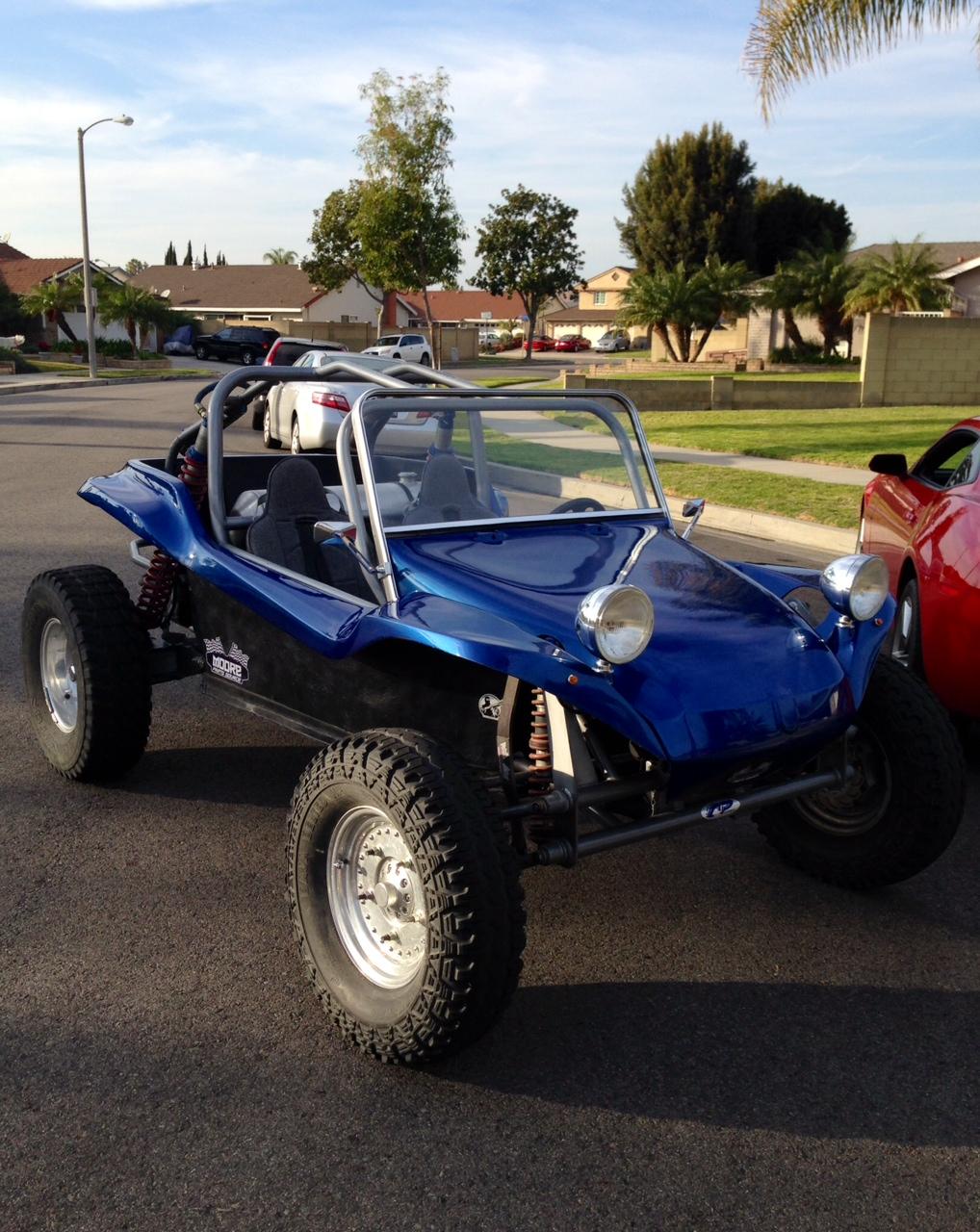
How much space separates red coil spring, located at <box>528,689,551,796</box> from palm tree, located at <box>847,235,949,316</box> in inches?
1606

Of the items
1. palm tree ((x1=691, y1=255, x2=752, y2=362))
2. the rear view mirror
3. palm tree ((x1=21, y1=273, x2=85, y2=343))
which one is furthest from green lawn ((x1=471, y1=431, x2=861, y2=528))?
palm tree ((x1=21, y1=273, x2=85, y2=343))

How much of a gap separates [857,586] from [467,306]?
4608 inches

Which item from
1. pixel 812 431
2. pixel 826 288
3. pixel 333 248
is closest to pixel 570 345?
pixel 333 248

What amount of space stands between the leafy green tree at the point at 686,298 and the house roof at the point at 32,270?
35.2 metres

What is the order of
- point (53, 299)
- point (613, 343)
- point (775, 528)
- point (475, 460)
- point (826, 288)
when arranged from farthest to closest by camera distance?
point (613, 343) → point (53, 299) → point (826, 288) → point (775, 528) → point (475, 460)

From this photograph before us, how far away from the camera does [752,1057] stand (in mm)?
3248

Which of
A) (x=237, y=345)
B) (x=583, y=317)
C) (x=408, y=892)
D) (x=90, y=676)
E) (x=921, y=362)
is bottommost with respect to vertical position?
(x=408, y=892)

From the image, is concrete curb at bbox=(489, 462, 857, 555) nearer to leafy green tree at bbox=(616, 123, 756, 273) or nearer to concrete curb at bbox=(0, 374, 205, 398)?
concrete curb at bbox=(0, 374, 205, 398)

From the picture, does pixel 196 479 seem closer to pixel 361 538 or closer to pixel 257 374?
pixel 257 374

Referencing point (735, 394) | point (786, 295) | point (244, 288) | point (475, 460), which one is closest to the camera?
point (475, 460)

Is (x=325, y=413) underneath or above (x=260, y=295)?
underneath

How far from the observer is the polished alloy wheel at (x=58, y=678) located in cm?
519

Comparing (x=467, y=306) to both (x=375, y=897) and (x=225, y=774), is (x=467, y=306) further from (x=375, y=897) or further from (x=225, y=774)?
(x=375, y=897)

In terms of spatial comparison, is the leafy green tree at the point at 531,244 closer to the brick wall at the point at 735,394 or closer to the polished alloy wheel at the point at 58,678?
the brick wall at the point at 735,394
